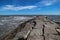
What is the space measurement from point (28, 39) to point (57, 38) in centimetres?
123

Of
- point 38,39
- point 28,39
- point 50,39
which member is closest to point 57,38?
point 50,39

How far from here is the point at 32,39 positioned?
4117 millimetres

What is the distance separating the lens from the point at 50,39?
4.16 m

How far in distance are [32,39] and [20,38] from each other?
1.71ft

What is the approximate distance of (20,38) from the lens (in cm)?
427

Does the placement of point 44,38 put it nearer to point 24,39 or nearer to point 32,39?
point 32,39

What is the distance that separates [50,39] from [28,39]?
0.90m

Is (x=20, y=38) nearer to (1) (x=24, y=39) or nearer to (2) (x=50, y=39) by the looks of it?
(1) (x=24, y=39)

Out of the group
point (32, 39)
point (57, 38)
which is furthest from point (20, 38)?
point (57, 38)

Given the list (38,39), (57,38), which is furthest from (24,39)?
(57,38)

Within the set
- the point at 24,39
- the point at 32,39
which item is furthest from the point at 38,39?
the point at 24,39

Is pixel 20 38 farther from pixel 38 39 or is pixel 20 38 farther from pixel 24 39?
pixel 38 39

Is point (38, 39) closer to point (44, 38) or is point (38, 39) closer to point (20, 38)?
point (44, 38)

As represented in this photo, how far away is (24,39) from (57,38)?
4.56ft
